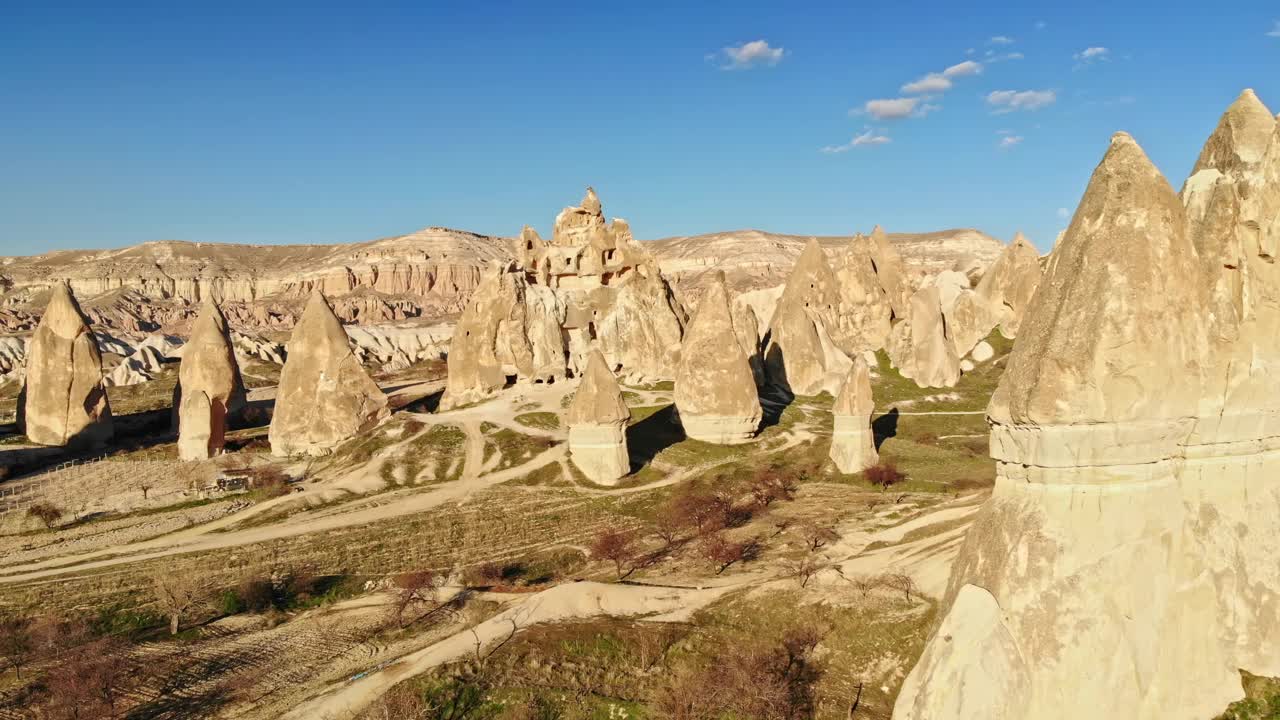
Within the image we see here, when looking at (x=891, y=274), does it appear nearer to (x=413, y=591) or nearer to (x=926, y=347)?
(x=926, y=347)

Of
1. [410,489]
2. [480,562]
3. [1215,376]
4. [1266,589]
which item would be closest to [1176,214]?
[1215,376]

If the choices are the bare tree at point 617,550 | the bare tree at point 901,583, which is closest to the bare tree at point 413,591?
the bare tree at point 617,550

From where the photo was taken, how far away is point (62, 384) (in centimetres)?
4016

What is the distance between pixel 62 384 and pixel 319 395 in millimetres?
13732

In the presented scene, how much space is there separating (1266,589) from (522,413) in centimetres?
3233

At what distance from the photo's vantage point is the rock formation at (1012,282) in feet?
167

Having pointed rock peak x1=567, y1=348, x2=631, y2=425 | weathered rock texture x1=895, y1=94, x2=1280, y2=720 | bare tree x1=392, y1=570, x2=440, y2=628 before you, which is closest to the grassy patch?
pointed rock peak x1=567, y1=348, x2=631, y2=425

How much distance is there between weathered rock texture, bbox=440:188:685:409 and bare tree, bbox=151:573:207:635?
24.7 metres

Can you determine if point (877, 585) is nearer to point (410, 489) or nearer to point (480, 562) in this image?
point (480, 562)

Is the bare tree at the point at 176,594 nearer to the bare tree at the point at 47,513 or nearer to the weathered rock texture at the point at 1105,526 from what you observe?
the bare tree at the point at 47,513

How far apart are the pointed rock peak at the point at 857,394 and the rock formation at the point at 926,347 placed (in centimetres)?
1690

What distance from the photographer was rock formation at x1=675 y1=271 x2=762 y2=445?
3509 cm

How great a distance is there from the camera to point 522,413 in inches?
1591

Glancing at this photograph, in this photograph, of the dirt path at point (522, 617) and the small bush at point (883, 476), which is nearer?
the dirt path at point (522, 617)
